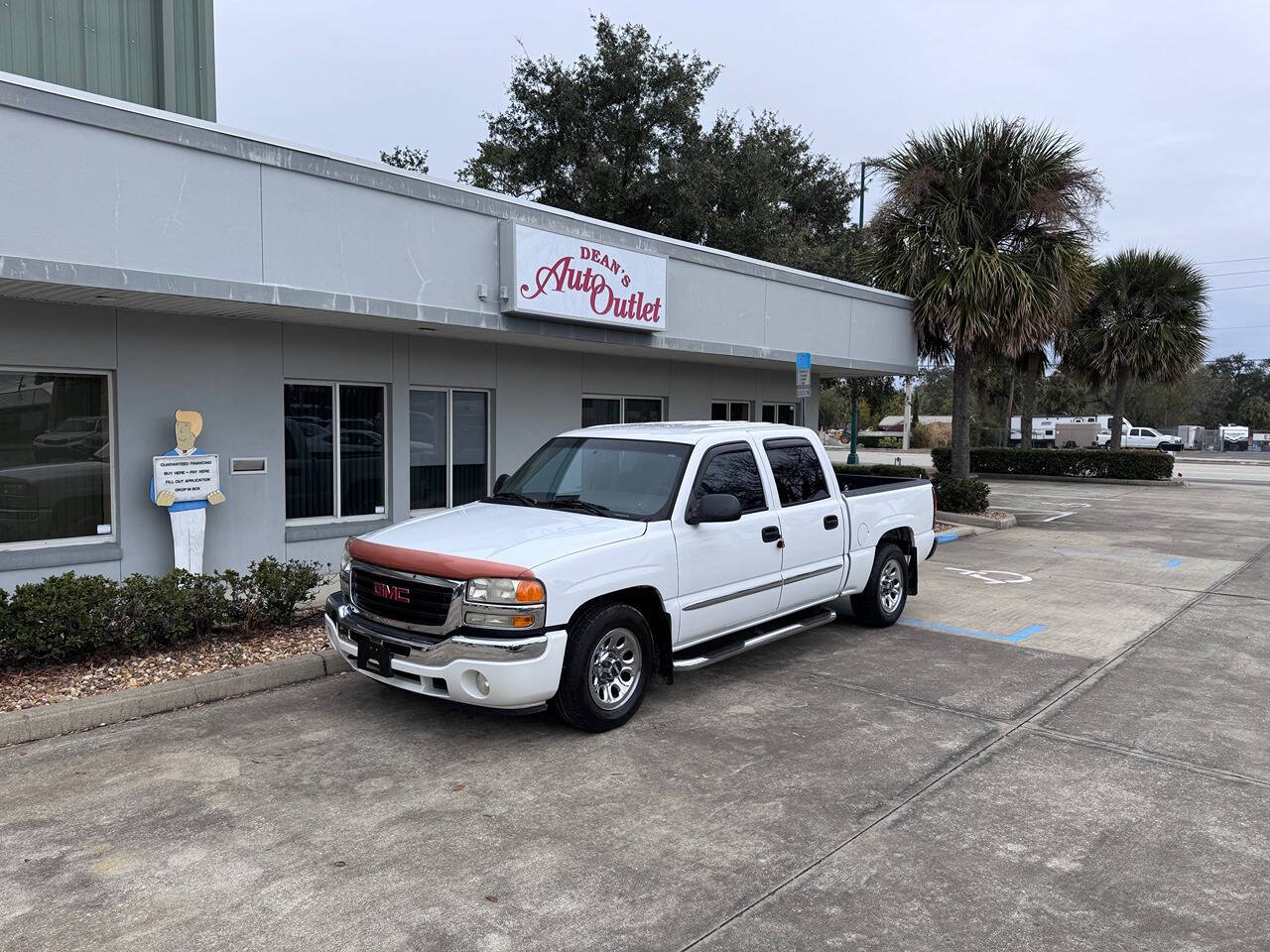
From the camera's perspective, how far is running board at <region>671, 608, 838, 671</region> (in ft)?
20.0

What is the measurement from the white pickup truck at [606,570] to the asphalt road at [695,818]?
44 centimetres

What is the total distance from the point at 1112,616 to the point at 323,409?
8.73 metres

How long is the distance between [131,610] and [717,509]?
426 cm

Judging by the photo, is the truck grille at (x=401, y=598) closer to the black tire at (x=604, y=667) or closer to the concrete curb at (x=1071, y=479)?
the black tire at (x=604, y=667)

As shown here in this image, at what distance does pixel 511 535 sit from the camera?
5715 mm

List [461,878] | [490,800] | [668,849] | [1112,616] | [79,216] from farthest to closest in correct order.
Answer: [1112,616], [79,216], [490,800], [668,849], [461,878]

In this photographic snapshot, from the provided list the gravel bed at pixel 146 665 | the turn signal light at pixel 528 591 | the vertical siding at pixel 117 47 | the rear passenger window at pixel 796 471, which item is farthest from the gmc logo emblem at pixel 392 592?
the vertical siding at pixel 117 47

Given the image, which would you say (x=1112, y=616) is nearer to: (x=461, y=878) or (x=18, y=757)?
(x=461, y=878)

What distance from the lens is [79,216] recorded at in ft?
23.5

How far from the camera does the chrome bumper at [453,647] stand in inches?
202

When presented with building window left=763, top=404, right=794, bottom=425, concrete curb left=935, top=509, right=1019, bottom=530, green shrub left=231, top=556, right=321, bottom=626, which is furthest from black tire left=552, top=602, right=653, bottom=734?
concrete curb left=935, top=509, right=1019, bottom=530

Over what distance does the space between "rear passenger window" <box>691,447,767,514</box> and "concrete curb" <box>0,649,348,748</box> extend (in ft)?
10.2

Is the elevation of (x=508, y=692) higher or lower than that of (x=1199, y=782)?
higher

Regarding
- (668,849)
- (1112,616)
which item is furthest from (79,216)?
(1112,616)
